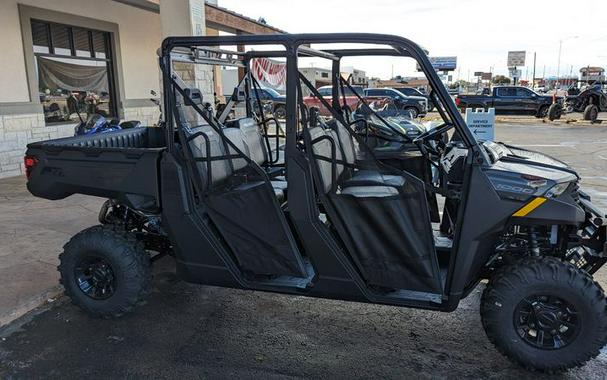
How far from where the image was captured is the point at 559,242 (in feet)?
10.3

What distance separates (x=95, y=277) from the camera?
377cm

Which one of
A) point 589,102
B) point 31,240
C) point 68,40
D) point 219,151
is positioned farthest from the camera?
point 589,102

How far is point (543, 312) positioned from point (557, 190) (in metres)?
0.73

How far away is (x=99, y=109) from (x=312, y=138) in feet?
30.4

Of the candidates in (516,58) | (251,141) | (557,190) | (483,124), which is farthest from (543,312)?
(516,58)

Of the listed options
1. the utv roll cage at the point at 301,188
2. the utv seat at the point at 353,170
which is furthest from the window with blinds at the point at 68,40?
the utv seat at the point at 353,170

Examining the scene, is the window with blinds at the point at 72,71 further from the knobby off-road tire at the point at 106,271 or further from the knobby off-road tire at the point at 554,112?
the knobby off-road tire at the point at 554,112

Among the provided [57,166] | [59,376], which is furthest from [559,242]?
[57,166]

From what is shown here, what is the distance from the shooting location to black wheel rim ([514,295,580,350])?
292cm

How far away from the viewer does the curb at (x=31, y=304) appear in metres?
3.72

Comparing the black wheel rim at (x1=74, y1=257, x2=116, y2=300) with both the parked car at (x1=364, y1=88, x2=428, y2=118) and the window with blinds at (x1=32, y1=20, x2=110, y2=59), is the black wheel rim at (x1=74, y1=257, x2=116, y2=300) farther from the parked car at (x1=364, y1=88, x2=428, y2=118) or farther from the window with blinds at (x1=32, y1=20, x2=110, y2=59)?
the parked car at (x1=364, y1=88, x2=428, y2=118)

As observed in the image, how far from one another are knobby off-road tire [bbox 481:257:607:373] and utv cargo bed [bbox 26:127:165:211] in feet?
7.81

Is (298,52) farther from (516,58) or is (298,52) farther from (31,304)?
(516,58)

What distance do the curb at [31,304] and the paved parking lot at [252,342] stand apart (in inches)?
3.2
